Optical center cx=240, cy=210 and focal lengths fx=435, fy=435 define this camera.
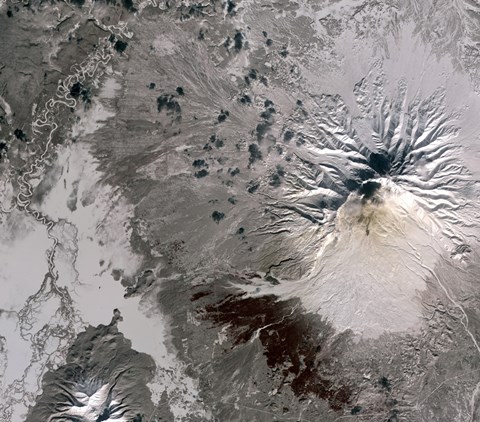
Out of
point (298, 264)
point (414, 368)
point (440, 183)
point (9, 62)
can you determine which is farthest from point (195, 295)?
point (9, 62)

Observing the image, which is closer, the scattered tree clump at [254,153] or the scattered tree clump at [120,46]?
the scattered tree clump at [254,153]

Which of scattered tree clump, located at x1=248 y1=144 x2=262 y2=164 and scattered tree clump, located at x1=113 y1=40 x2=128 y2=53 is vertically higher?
scattered tree clump, located at x1=113 y1=40 x2=128 y2=53

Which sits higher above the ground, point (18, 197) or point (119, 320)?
point (18, 197)

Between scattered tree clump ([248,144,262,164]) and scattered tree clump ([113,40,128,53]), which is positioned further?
scattered tree clump ([113,40,128,53])

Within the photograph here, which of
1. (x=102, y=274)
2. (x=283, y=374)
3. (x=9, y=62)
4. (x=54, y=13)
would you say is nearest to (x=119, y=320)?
(x=102, y=274)

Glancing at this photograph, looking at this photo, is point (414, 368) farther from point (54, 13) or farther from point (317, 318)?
point (54, 13)

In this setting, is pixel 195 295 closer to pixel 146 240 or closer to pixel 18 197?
pixel 146 240

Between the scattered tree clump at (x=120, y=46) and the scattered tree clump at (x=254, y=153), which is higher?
the scattered tree clump at (x=120, y=46)

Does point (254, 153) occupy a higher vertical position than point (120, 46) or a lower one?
lower

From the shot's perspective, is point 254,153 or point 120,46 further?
point 120,46

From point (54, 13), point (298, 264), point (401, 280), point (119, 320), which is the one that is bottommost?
point (119, 320)
